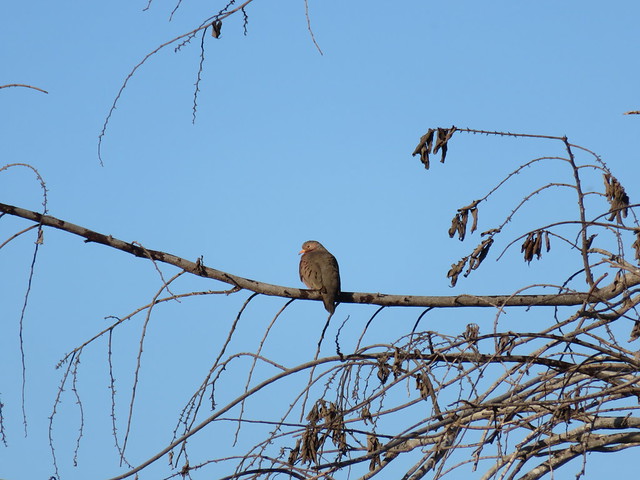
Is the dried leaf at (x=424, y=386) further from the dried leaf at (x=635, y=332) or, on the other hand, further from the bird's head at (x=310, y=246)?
the bird's head at (x=310, y=246)

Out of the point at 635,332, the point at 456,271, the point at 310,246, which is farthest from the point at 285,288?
the point at 310,246

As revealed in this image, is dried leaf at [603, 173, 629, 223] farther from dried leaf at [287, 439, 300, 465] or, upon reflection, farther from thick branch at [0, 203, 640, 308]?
dried leaf at [287, 439, 300, 465]

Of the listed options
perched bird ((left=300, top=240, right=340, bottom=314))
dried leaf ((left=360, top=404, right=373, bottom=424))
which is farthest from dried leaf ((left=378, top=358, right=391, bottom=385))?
perched bird ((left=300, top=240, right=340, bottom=314))

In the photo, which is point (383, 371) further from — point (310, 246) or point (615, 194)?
point (310, 246)

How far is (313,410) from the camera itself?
3932 mm

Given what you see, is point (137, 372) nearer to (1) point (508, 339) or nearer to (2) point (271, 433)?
(2) point (271, 433)

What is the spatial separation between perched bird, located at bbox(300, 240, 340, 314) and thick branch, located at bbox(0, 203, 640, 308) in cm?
120

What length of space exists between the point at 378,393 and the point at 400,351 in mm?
247

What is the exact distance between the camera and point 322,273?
712cm

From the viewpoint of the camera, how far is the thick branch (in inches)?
172

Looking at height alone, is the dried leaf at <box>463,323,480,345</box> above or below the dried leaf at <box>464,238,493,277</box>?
below

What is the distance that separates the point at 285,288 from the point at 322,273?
7.36 feet

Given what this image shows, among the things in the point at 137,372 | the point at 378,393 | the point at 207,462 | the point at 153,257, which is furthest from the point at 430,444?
the point at 153,257

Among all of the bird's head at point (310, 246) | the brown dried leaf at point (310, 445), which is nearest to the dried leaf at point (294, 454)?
the brown dried leaf at point (310, 445)
